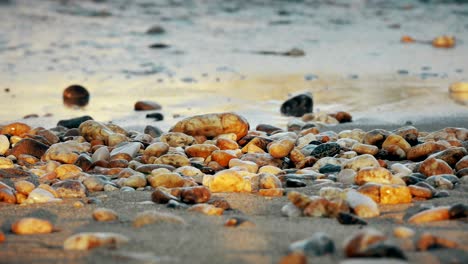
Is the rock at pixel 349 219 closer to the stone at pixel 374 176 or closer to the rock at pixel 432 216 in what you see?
the rock at pixel 432 216

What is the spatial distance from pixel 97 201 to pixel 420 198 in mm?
1296

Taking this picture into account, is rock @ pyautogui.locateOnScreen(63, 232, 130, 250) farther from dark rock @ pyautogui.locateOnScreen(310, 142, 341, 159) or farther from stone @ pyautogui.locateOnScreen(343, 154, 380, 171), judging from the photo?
dark rock @ pyautogui.locateOnScreen(310, 142, 341, 159)

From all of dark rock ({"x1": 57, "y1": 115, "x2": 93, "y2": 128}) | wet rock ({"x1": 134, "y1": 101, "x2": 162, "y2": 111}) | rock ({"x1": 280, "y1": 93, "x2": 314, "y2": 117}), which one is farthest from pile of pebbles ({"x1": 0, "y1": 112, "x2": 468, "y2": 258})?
wet rock ({"x1": 134, "y1": 101, "x2": 162, "y2": 111})

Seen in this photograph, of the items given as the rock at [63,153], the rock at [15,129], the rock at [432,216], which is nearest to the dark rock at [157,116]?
the rock at [15,129]

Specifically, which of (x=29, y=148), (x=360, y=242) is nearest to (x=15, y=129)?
(x=29, y=148)

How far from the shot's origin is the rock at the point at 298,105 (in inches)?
227

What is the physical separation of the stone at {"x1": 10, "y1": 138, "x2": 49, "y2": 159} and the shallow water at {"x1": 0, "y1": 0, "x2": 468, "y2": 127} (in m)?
→ 1.52

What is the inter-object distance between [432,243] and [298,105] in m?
3.69

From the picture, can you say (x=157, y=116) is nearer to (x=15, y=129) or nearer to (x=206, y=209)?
(x=15, y=129)

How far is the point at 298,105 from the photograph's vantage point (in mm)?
5773

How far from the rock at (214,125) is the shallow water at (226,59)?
3.48 feet

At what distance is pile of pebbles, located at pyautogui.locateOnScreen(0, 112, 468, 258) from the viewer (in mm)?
2516

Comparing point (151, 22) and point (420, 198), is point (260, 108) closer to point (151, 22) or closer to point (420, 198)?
point (420, 198)

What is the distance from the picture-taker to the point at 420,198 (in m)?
2.94
